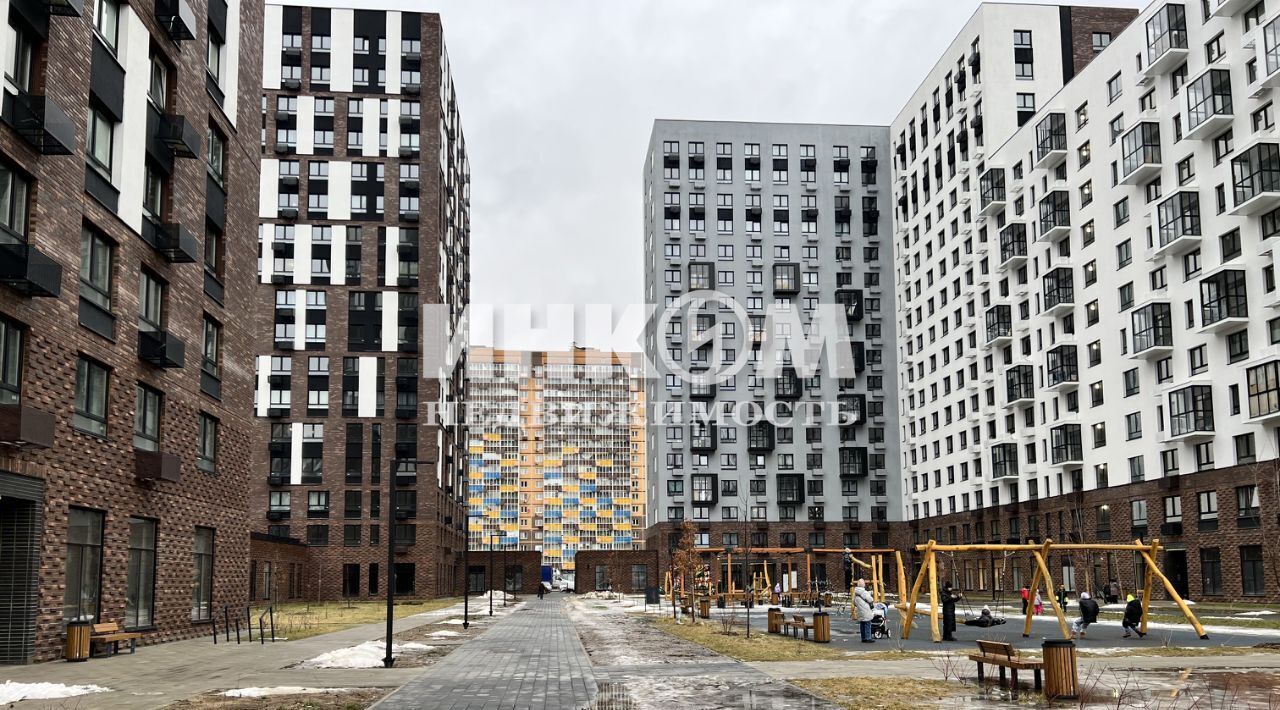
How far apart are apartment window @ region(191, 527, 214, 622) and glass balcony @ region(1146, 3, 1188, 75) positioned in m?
53.4

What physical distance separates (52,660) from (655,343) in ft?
283

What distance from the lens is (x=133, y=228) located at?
29.2 m

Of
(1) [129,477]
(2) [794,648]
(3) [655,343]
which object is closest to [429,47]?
(3) [655,343]

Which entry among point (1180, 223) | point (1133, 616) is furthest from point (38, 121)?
point (1180, 223)

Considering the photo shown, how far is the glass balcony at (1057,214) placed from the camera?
7250 cm

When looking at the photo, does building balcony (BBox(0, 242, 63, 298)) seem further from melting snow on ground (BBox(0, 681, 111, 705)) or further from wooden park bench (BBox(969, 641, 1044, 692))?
wooden park bench (BBox(969, 641, 1044, 692))

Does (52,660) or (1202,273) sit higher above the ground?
(1202,273)

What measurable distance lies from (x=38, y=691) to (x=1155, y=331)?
5725 cm

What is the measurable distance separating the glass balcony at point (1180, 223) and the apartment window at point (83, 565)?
52.3 metres

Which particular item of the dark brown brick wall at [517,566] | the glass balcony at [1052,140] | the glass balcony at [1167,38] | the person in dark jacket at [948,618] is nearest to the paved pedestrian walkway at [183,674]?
the person in dark jacket at [948,618]

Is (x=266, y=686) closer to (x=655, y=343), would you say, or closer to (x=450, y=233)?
(x=450, y=233)

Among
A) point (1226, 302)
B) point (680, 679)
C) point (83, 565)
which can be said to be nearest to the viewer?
point (680, 679)

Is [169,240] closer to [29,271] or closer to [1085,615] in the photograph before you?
[29,271]

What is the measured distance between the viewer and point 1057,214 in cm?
7281
